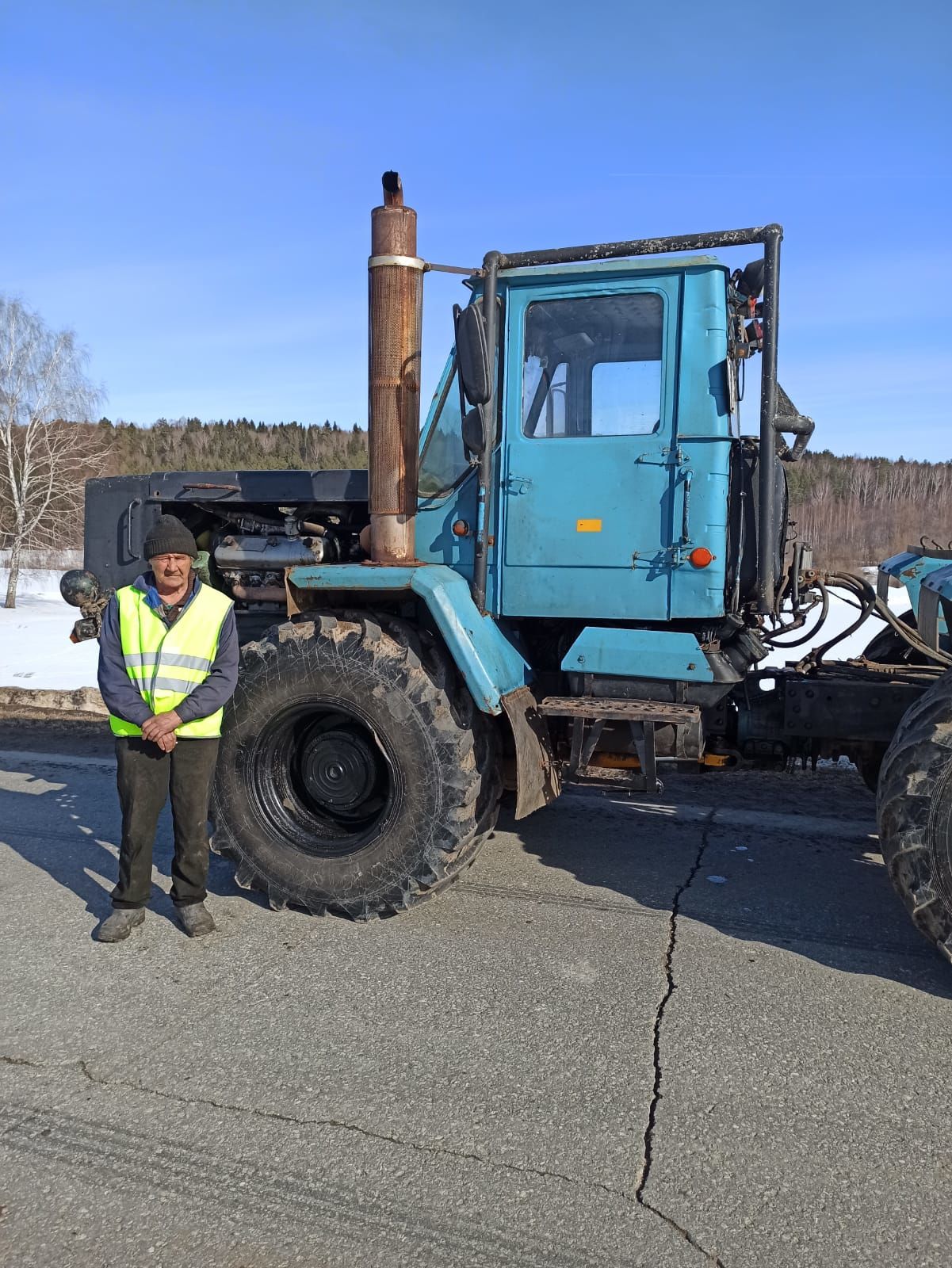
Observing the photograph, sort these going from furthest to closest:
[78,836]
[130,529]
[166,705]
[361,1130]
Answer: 1. [78,836]
2. [130,529]
3. [166,705]
4. [361,1130]

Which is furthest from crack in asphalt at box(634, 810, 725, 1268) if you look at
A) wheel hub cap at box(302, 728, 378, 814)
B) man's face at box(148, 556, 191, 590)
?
man's face at box(148, 556, 191, 590)

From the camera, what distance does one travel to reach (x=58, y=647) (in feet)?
46.1

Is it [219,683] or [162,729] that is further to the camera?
[219,683]

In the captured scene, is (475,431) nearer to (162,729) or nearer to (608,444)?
(608,444)

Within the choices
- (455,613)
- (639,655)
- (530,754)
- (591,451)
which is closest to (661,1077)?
(530,754)

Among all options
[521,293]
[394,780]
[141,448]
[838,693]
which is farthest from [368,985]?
[141,448]

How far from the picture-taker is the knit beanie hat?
12.6 feet

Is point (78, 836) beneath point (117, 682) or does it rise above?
beneath

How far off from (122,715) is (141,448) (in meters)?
40.9

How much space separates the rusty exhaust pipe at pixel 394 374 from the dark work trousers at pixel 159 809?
121 centimetres

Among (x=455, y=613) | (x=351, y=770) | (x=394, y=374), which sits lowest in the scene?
(x=351, y=770)

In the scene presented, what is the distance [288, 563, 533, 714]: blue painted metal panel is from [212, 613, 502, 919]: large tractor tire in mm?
159

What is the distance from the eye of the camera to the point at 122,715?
12.6 feet

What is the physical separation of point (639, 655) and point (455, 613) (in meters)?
0.82
